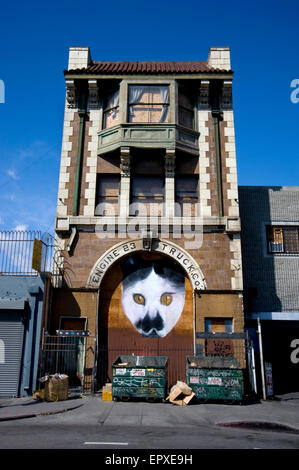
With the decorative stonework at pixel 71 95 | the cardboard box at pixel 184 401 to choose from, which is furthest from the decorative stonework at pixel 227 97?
the cardboard box at pixel 184 401

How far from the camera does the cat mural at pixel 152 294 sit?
15.9 m

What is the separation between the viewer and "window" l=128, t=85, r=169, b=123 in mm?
17766

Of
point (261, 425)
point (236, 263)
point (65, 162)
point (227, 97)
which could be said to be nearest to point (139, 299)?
point (236, 263)

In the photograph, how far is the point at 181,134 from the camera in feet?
57.3

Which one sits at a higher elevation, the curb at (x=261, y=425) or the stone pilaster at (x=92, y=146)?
the stone pilaster at (x=92, y=146)

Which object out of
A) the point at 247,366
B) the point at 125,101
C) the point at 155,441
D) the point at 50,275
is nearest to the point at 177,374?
the point at 247,366

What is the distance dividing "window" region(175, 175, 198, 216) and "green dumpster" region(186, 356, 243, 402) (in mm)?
6676

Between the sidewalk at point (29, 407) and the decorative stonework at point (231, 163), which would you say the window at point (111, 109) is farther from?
the sidewalk at point (29, 407)

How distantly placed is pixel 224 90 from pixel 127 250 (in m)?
8.96

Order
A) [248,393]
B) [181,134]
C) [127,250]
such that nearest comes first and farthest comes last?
[248,393] → [127,250] → [181,134]

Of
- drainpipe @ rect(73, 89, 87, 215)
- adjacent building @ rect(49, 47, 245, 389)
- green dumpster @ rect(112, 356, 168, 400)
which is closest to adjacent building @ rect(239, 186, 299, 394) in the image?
adjacent building @ rect(49, 47, 245, 389)

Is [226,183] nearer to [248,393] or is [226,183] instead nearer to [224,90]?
[224,90]

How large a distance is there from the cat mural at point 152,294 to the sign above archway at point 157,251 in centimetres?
48

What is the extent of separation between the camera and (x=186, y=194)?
17.3 metres
